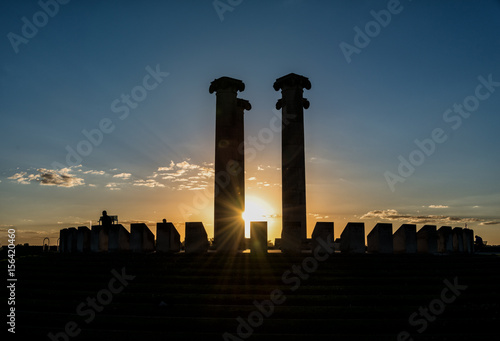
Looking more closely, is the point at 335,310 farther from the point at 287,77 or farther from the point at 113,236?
the point at 287,77

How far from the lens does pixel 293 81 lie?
1035 inches

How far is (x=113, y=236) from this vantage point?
1970 centimetres

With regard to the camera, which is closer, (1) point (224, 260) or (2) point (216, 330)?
(2) point (216, 330)

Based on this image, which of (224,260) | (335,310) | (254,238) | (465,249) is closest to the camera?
(335,310)

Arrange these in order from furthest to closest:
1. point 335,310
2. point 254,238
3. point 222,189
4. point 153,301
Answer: point 222,189, point 254,238, point 153,301, point 335,310

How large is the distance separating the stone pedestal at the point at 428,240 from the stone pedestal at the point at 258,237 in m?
7.72

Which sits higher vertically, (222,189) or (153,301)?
(222,189)

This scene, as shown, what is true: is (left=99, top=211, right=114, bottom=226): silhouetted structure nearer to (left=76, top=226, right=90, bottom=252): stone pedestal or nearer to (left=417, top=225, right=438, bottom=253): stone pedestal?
(left=76, top=226, right=90, bottom=252): stone pedestal

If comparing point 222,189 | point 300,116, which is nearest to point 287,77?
point 300,116

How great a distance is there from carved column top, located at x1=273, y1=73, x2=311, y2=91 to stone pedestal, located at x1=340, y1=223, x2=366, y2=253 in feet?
34.8

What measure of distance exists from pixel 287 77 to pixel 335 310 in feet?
58.9

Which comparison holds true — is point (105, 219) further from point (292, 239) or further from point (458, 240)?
point (458, 240)

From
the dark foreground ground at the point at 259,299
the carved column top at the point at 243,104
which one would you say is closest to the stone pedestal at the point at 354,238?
the dark foreground ground at the point at 259,299

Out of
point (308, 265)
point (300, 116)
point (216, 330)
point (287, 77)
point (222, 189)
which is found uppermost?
point (287, 77)
